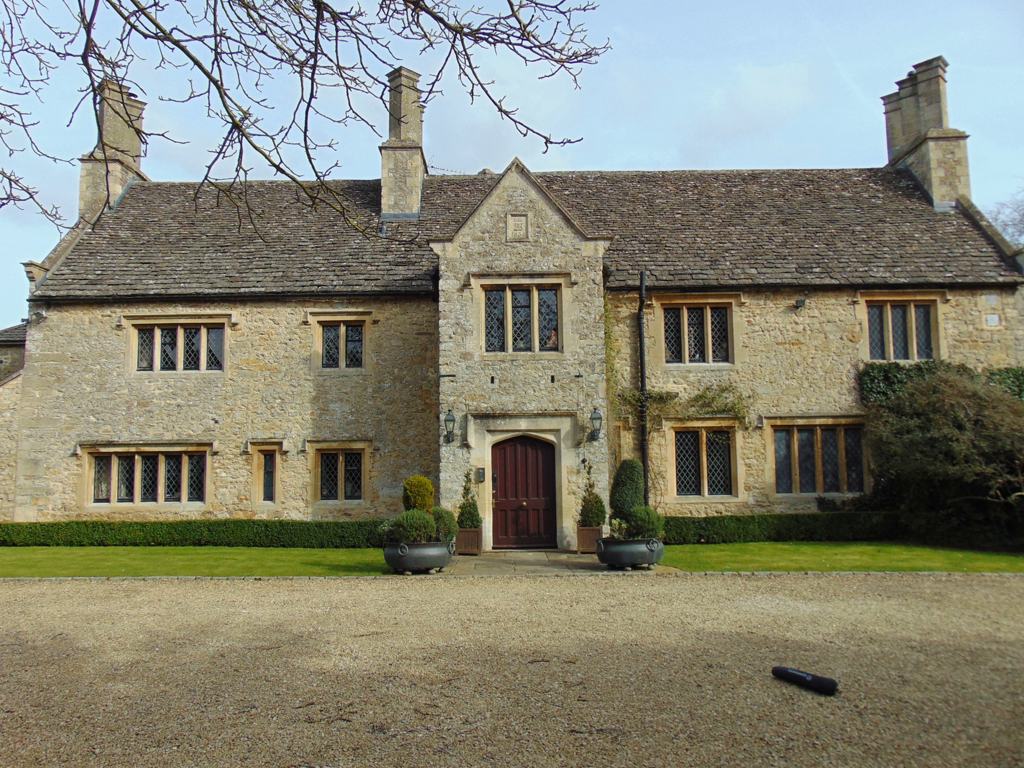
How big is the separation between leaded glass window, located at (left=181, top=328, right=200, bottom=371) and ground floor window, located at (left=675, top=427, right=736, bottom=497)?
11.3 metres

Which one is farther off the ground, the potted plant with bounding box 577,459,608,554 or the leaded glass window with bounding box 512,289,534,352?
the leaded glass window with bounding box 512,289,534,352

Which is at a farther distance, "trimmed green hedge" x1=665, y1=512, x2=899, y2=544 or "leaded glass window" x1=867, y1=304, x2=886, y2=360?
"leaded glass window" x1=867, y1=304, x2=886, y2=360

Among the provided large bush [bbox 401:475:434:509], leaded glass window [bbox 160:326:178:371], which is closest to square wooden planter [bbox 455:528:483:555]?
large bush [bbox 401:475:434:509]

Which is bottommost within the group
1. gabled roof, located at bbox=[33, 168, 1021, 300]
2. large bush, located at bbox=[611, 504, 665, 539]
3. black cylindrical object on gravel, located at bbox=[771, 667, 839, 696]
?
black cylindrical object on gravel, located at bbox=[771, 667, 839, 696]

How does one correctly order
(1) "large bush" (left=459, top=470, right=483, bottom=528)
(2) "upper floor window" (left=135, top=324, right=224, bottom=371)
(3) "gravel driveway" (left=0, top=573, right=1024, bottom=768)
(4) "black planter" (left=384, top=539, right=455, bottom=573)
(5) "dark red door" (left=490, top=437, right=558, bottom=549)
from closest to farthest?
(3) "gravel driveway" (left=0, top=573, right=1024, bottom=768) < (4) "black planter" (left=384, top=539, right=455, bottom=573) < (1) "large bush" (left=459, top=470, right=483, bottom=528) < (5) "dark red door" (left=490, top=437, right=558, bottom=549) < (2) "upper floor window" (left=135, top=324, right=224, bottom=371)

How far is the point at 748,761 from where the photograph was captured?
4617 mm

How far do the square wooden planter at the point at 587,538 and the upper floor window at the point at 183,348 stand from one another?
9.29 metres

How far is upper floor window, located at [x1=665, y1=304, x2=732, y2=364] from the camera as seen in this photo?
1844 cm

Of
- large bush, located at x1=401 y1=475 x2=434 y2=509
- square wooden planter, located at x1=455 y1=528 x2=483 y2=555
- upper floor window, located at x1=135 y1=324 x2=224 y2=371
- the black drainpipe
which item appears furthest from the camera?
upper floor window, located at x1=135 y1=324 x2=224 y2=371

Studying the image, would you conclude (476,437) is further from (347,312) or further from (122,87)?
(122,87)

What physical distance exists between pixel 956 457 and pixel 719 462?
483 cm

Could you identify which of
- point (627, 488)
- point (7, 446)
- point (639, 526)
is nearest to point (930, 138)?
point (627, 488)

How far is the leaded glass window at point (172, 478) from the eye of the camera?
1848 centimetres

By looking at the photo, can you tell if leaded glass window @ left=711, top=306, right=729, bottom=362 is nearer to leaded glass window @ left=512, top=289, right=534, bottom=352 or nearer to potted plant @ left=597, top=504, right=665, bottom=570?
leaded glass window @ left=512, top=289, right=534, bottom=352
